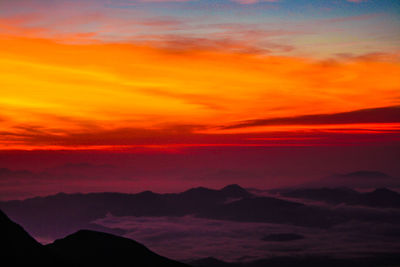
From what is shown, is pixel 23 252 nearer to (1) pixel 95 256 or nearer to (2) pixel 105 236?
(1) pixel 95 256

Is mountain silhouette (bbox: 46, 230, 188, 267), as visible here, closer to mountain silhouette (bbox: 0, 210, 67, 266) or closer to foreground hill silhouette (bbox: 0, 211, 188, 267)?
foreground hill silhouette (bbox: 0, 211, 188, 267)

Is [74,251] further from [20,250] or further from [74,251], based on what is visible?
[20,250]

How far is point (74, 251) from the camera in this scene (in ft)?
422

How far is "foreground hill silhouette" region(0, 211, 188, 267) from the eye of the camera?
102 m

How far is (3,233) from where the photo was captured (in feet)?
342

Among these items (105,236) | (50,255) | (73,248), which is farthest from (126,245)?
(50,255)

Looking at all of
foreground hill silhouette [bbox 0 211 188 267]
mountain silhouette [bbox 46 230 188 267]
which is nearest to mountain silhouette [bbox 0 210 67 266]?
foreground hill silhouette [bbox 0 211 188 267]

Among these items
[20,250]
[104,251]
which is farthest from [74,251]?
[20,250]

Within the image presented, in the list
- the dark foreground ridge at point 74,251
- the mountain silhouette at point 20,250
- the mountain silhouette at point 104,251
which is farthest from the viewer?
the mountain silhouette at point 104,251

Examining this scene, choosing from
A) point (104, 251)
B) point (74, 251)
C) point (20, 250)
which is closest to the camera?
point (20, 250)

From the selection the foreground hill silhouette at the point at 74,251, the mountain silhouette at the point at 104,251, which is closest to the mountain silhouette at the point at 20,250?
the foreground hill silhouette at the point at 74,251

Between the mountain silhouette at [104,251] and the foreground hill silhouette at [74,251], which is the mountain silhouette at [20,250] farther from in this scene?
the mountain silhouette at [104,251]

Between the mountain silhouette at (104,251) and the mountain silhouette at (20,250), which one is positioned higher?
the mountain silhouette at (20,250)

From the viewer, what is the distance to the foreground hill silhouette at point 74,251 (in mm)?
102144
